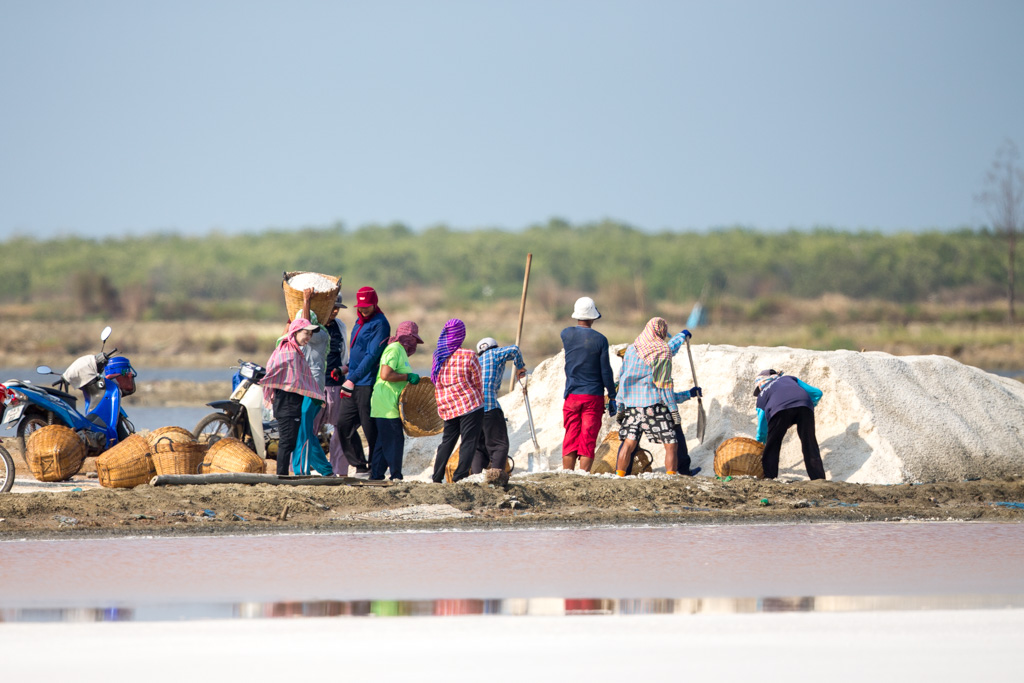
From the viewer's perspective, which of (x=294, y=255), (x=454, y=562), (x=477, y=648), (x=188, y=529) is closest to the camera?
(x=477, y=648)

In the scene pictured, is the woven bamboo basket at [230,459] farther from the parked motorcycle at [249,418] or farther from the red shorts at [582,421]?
the red shorts at [582,421]

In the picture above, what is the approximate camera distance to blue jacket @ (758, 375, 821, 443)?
1085 centimetres

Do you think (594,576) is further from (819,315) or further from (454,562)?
(819,315)

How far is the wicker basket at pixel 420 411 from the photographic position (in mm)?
11938

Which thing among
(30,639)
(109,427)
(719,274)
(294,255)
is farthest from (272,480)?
(294,255)

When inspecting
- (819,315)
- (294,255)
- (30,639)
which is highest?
(294,255)

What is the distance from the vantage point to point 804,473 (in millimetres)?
12086

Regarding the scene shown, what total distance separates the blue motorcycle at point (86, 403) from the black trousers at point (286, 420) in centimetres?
192

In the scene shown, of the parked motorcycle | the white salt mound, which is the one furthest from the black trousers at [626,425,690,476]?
the parked motorcycle

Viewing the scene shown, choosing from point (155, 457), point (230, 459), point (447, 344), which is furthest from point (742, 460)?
point (155, 457)

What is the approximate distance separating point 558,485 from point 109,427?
4209 millimetres

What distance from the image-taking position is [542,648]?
18.9ft

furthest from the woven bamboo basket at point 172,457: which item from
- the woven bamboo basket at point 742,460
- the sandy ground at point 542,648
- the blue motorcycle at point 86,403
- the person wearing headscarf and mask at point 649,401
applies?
the woven bamboo basket at point 742,460

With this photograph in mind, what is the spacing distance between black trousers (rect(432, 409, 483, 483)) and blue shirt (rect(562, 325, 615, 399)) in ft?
3.42
